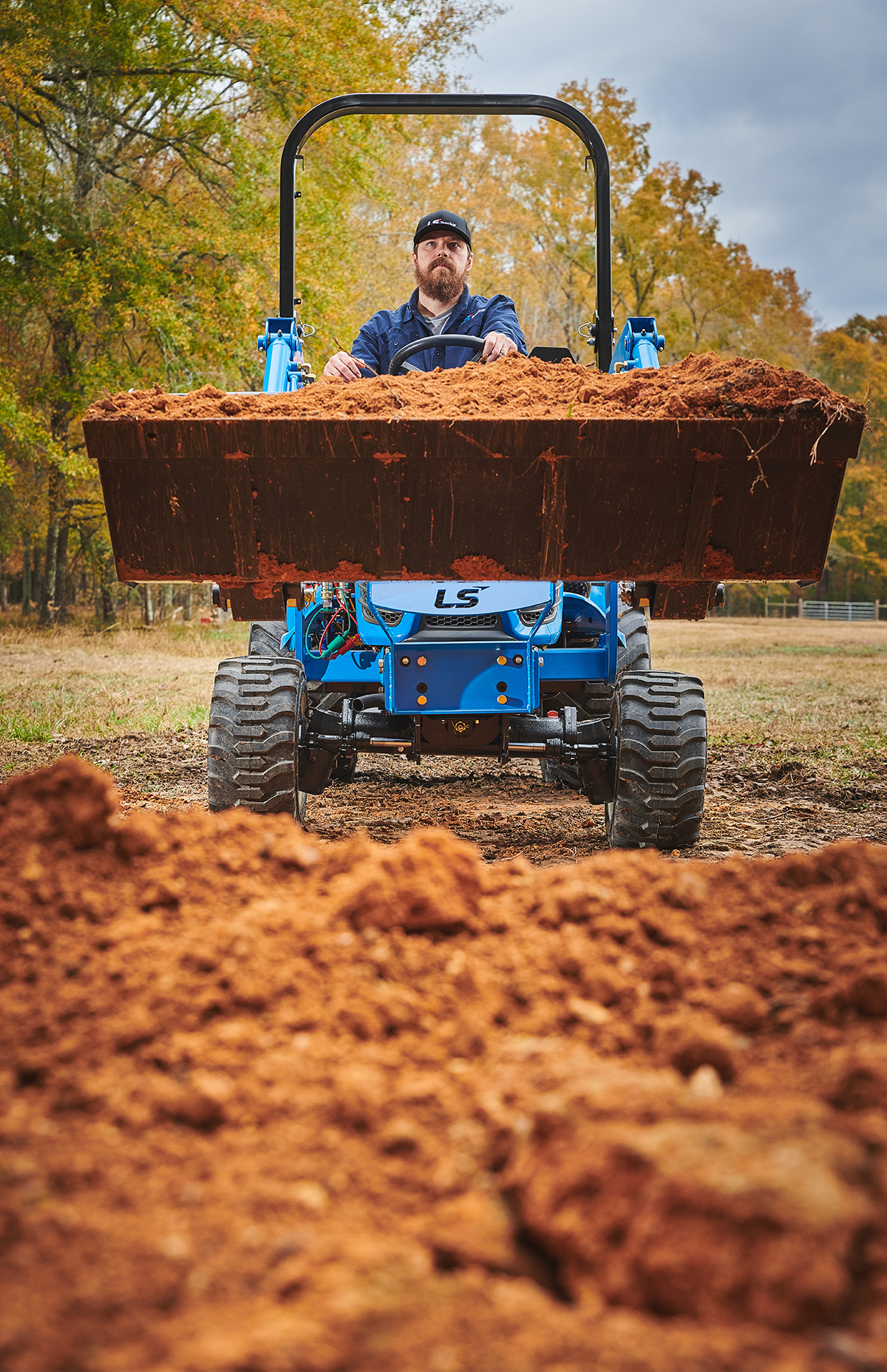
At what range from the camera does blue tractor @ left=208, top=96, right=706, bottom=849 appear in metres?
4.16

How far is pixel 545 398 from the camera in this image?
3396 mm

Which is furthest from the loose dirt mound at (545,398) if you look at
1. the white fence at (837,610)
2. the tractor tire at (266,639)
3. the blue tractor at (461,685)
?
the white fence at (837,610)

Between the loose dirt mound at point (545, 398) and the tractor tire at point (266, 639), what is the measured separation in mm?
1757

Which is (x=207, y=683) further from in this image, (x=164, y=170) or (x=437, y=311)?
(x=164, y=170)

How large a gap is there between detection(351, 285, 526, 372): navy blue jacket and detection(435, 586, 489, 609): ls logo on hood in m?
1.37

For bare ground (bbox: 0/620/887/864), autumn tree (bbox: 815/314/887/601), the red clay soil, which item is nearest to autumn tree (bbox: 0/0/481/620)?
bare ground (bbox: 0/620/887/864)

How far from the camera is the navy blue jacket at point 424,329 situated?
5285 millimetres

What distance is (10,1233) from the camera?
3.96ft

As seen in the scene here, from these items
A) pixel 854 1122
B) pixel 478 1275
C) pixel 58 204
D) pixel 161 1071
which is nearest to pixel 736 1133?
pixel 854 1122

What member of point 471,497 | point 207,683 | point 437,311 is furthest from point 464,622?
point 207,683

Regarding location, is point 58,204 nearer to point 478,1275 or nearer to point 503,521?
point 503,521

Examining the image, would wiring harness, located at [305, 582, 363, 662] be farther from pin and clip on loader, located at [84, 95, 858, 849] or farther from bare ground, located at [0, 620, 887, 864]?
bare ground, located at [0, 620, 887, 864]

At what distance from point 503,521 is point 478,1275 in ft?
8.07

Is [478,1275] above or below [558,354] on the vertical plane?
below
